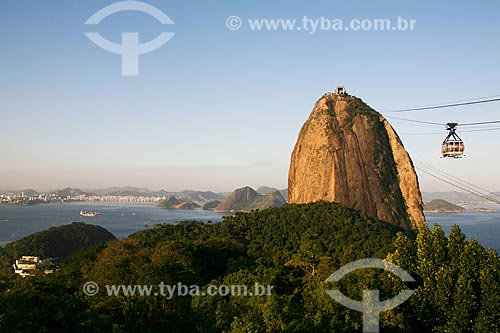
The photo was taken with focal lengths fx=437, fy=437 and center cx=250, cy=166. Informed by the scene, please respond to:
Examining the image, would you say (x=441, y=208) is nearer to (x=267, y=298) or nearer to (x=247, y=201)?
(x=247, y=201)

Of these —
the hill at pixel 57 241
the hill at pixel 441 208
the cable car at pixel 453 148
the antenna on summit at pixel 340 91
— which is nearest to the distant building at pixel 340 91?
the antenna on summit at pixel 340 91

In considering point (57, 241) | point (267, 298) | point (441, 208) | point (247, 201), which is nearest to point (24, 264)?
point (57, 241)

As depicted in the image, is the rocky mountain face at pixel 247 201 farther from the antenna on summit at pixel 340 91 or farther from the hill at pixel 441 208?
the antenna on summit at pixel 340 91

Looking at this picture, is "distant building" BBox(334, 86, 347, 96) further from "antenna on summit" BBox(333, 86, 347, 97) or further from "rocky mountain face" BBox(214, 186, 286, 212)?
"rocky mountain face" BBox(214, 186, 286, 212)

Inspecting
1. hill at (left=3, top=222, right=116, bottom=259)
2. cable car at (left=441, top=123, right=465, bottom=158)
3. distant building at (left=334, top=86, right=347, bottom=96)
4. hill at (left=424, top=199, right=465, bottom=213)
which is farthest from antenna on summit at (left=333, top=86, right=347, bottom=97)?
hill at (left=424, top=199, right=465, bottom=213)

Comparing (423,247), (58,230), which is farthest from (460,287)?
(58,230)

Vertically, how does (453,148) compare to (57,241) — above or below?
above
